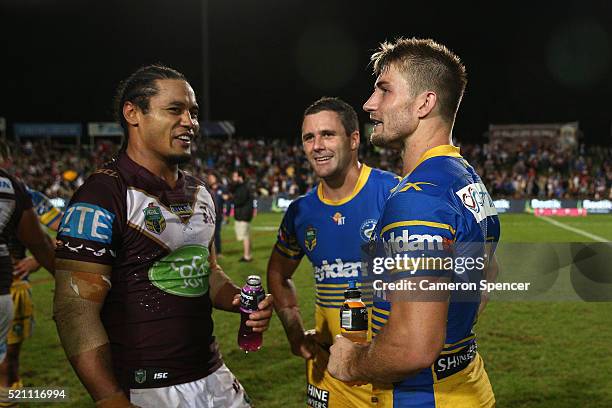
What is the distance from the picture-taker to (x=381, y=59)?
2.72 m

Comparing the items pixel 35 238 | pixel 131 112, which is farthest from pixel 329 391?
pixel 35 238

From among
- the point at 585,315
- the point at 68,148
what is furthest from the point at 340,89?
the point at 585,315

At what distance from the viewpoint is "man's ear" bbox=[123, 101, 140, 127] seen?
9.98 ft

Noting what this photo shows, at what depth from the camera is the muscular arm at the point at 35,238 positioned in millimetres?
4418

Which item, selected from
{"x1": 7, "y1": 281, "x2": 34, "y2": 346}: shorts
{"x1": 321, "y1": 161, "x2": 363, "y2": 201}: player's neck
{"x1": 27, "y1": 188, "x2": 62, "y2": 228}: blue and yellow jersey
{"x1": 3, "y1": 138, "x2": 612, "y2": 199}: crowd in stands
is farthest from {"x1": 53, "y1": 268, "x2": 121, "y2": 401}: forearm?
{"x1": 3, "y1": 138, "x2": 612, "y2": 199}: crowd in stands

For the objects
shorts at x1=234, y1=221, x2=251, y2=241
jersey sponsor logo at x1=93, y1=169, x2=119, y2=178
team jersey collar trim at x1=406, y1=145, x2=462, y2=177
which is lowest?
shorts at x1=234, y1=221, x2=251, y2=241

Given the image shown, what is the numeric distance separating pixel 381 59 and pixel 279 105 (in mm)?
58211

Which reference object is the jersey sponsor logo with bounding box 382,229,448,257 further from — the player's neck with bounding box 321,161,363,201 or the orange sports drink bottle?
the player's neck with bounding box 321,161,363,201

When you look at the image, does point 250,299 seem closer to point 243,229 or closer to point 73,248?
point 73,248

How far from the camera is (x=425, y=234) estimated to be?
6.98ft

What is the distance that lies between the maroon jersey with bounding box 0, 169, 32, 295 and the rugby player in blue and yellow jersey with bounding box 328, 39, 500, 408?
114 inches

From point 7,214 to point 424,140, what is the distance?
321 centimetres

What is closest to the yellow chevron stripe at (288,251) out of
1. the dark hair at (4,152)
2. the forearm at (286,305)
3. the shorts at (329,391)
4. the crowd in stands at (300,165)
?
the forearm at (286,305)

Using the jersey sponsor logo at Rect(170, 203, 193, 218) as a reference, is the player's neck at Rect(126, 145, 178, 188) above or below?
above
